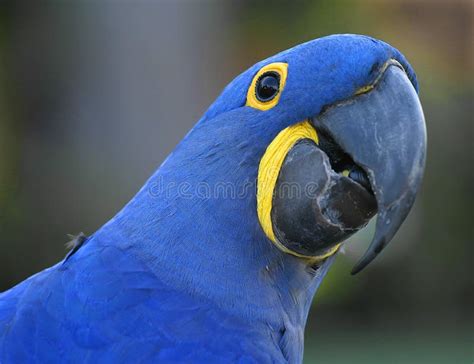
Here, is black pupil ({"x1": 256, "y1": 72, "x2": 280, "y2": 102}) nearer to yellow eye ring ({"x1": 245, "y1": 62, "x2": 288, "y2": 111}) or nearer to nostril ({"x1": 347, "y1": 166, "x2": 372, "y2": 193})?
yellow eye ring ({"x1": 245, "y1": 62, "x2": 288, "y2": 111})

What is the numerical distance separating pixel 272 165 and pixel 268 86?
8.2 inches

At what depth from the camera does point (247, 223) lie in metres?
1.75

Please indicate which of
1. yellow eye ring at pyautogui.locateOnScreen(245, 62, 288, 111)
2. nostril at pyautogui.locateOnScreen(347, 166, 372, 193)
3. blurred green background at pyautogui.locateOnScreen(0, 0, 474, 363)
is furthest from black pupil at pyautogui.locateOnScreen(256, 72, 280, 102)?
blurred green background at pyautogui.locateOnScreen(0, 0, 474, 363)

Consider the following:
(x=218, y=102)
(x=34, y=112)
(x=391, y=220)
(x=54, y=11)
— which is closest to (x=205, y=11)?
(x=54, y=11)

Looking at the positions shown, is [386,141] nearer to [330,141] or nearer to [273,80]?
[330,141]

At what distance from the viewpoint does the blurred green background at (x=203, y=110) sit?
604 cm

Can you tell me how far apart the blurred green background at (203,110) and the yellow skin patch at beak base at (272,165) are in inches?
167

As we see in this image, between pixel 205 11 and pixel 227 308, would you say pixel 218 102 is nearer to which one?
pixel 227 308

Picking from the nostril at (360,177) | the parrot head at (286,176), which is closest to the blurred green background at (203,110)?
the parrot head at (286,176)

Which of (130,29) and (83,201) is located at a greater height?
(130,29)

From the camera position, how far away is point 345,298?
6152mm

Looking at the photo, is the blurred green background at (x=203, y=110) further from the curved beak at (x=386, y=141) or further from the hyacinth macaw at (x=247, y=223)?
the curved beak at (x=386, y=141)

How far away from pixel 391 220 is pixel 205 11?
530 cm

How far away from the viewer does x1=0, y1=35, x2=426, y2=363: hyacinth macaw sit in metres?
1.58
